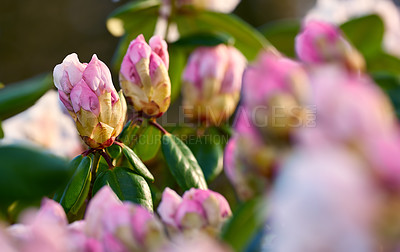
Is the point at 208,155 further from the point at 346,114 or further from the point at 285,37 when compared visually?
the point at 346,114

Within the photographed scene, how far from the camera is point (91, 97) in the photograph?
0.49 meters

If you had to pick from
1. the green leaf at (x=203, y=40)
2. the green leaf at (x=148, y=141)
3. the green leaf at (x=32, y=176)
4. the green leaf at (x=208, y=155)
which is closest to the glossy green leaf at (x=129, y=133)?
the green leaf at (x=148, y=141)

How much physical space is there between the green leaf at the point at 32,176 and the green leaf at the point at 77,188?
0.20m

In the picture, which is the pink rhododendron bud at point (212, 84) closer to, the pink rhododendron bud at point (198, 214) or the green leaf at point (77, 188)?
the green leaf at point (77, 188)

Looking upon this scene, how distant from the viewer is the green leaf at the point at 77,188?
0.47 meters

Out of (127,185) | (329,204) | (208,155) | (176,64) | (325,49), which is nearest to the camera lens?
(329,204)

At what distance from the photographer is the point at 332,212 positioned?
8.0 inches

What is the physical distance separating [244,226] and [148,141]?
0.34 meters

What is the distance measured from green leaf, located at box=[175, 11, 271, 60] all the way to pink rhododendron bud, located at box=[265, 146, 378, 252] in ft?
1.95

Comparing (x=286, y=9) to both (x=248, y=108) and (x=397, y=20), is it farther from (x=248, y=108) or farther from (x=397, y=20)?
(x=248, y=108)

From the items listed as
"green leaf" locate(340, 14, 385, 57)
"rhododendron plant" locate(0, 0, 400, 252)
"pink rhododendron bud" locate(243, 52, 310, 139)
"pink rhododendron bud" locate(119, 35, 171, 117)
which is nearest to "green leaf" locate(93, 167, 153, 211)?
"rhododendron plant" locate(0, 0, 400, 252)

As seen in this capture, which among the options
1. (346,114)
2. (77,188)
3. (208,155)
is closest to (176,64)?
(208,155)

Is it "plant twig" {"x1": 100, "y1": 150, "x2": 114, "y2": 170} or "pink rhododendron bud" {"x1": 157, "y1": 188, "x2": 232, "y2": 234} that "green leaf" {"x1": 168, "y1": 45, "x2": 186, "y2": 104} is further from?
"pink rhododendron bud" {"x1": 157, "y1": 188, "x2": 232, "y2": 234}

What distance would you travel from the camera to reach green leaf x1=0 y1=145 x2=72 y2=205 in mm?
261
